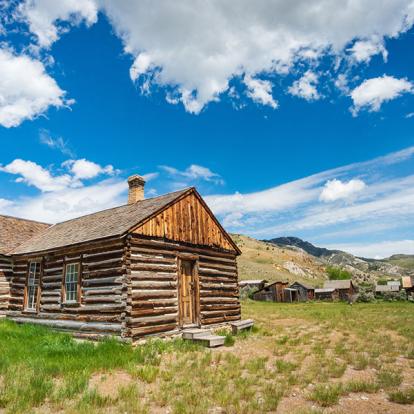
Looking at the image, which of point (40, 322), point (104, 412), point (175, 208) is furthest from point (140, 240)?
point (104, 412)

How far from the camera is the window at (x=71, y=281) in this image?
13.9 metres

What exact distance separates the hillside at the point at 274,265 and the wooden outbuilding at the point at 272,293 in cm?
2070

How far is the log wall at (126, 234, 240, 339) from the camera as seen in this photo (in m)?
12.0

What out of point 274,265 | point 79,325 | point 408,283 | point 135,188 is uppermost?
point 274,265

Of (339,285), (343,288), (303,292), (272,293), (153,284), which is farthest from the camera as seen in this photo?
(339,285)

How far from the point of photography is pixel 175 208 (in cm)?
1466

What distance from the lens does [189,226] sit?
15.2 metres

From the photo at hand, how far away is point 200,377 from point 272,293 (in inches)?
1865

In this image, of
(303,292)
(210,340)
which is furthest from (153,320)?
(303,292)

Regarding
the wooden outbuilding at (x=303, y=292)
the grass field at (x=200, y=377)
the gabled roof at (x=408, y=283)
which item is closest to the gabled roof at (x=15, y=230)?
the grass field at (x=200, y=377)

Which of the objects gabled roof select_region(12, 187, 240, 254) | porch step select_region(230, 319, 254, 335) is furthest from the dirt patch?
porch step select_region(230, 319, 254, 335)

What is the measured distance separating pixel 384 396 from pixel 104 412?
5.10 m

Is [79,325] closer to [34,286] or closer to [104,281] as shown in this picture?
[104,281]

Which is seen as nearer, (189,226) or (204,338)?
(204,338)
